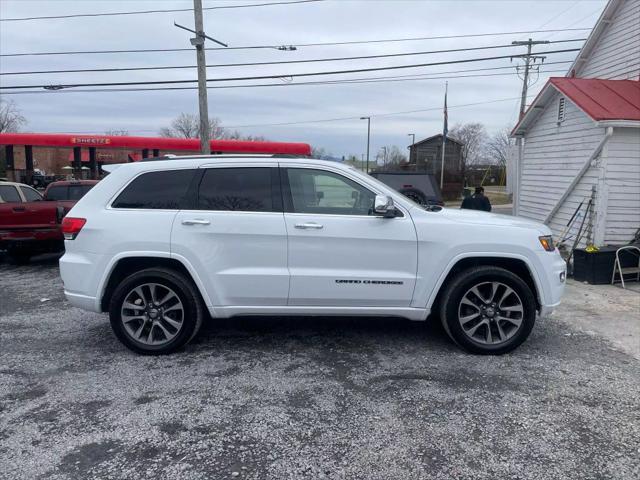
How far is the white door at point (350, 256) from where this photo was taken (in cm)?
439

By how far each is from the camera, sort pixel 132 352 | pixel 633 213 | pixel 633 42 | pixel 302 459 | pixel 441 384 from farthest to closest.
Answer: pixel 633 42
pixel 633 213
pixel 132 352
pixel 441 384
pixel 302 459

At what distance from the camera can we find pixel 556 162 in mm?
11164

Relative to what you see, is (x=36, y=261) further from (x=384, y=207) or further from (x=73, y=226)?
(x=384, y=207)

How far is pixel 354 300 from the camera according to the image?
446 centimetres

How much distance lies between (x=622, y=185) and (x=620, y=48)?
5.22 metres

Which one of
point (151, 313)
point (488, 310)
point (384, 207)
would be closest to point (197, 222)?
point (151, 313)

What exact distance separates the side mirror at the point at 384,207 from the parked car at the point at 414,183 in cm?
639

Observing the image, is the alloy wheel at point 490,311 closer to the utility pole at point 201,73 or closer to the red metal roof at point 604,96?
the red metal roof at point 604,96

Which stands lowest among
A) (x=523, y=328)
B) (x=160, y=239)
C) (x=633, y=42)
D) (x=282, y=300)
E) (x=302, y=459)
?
(x=302, y=459)

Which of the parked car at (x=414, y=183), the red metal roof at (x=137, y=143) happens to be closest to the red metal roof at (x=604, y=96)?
the parked car at (x=414, y=183)

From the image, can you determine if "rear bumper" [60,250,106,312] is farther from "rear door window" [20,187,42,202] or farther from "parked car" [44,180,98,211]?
"rear door window" [20,187,42,202]

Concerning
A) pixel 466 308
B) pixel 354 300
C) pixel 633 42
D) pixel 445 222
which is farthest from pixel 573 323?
pixel 633 42

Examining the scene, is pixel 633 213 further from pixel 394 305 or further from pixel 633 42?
pixel 394 305

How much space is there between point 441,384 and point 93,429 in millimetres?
2645
